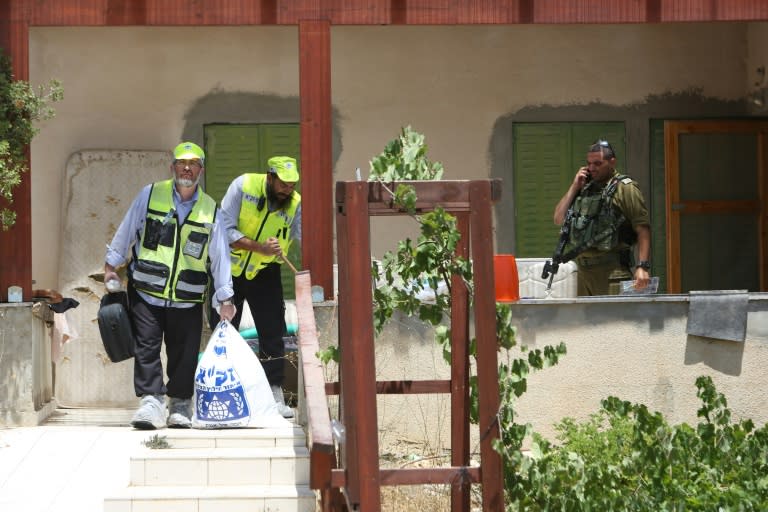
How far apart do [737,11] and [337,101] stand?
3523 mm

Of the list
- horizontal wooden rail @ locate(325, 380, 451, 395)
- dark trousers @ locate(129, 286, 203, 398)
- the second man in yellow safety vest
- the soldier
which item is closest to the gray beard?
the second man in yellow safety vest

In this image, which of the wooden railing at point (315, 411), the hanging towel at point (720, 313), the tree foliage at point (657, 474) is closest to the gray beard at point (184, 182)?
the wooden railing at point (315, 411)

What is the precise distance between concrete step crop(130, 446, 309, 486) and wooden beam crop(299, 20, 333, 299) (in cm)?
231

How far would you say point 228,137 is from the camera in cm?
1151

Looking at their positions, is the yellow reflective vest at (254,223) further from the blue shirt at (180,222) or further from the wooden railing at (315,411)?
the wooden railing at (315,411)

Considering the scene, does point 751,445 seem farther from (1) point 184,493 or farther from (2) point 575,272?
(2) point 575,272

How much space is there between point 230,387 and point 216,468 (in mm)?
637

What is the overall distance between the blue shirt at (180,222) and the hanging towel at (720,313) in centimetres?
321

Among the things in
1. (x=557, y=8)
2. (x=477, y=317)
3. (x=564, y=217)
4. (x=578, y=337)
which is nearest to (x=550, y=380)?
(x=578, y=337)

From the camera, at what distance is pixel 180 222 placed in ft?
25.9

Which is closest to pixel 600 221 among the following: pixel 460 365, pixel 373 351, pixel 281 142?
pixel 460 365

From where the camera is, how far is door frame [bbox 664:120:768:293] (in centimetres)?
1162

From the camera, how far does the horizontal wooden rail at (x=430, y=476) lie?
5.13 m

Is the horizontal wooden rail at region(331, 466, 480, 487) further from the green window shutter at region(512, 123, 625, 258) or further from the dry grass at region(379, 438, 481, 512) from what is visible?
the green window shutter at region(512, 123, 625, 258)
